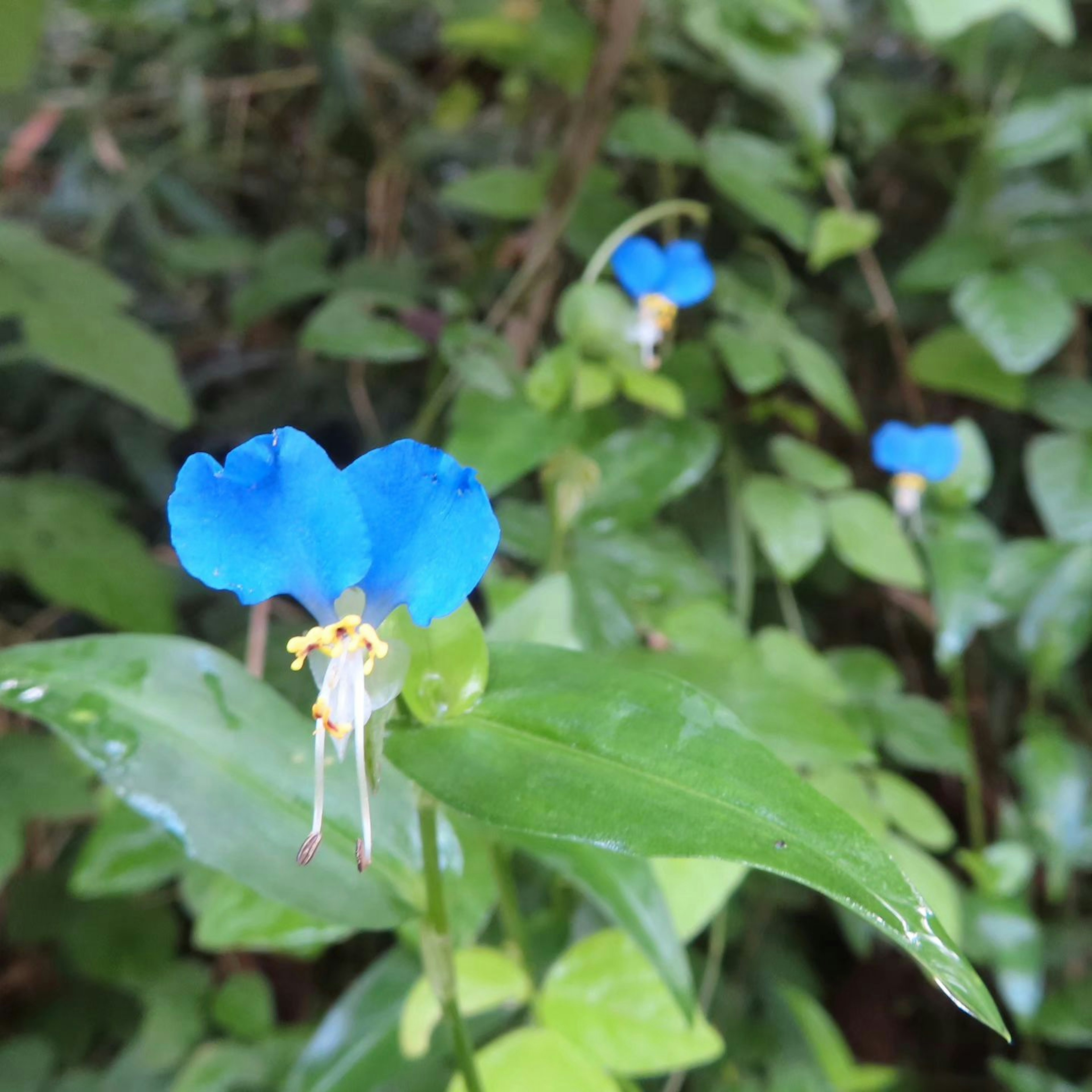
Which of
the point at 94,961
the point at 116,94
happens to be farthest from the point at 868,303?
the point at 116,94

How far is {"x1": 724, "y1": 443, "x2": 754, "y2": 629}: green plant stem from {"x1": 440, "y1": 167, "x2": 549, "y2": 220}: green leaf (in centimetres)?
40

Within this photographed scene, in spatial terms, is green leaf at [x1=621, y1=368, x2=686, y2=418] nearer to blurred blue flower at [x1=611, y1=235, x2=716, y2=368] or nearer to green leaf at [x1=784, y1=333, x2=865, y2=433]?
blurred blue flower at [x1=611, y1=235, x2=716, y2=368]

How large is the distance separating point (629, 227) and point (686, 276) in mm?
85

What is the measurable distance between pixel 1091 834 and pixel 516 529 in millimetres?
777

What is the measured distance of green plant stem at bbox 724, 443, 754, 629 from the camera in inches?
41.9

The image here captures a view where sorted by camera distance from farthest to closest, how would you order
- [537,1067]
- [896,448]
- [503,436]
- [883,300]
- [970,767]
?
[883,300] < [896,448] < [970,767] < [503,436] < [537,1067]

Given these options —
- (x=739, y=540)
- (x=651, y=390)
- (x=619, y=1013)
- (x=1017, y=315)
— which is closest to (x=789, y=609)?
(x=739, y=540)

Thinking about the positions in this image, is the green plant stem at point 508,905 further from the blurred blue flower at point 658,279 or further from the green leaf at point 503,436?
the blurred blue flower at point 658,279

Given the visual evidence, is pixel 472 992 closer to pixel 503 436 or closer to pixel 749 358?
pixel 503 436

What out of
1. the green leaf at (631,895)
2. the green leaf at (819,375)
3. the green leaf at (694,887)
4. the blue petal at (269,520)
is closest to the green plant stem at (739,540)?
the green leaf at (819,375)

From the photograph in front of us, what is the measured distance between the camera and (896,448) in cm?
112

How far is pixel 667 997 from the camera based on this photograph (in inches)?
26.1

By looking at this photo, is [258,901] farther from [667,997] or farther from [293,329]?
[293,329]

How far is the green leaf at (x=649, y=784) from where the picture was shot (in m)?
0.33
